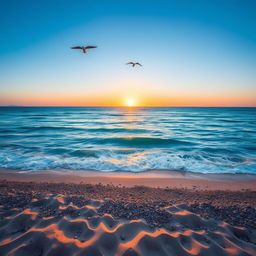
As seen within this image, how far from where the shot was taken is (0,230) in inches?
110

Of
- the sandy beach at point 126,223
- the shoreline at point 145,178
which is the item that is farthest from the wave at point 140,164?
the sandy beach at point 126,223

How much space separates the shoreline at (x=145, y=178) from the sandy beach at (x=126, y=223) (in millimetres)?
907

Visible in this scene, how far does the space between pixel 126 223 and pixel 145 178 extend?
12.3ft

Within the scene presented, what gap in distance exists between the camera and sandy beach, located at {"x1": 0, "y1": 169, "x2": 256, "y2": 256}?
248 centimetres

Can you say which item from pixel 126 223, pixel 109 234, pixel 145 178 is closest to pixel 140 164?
pixel 145 178

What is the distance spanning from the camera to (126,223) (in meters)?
3.06

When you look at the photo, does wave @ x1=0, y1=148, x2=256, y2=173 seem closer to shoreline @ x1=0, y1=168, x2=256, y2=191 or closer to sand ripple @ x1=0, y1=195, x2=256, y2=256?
shoreline @ x1=0, y1=168, x2=256, y2=191

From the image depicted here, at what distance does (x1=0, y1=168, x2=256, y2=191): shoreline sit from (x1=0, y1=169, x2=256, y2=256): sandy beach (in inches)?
35.7

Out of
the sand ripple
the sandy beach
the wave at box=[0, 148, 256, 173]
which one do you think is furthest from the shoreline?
the sand ripple

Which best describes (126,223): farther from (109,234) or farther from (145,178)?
(145,178)

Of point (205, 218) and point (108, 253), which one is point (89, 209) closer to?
point (108, 253)

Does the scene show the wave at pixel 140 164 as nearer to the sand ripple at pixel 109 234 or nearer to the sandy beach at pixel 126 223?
the sandy beach at pixel 126 223

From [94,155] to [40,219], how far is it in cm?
735

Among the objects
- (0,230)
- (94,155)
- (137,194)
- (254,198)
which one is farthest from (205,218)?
(94,155)
